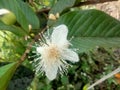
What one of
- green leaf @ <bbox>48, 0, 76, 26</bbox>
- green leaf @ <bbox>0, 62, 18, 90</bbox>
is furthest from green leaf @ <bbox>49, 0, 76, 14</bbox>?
green leaf @ <bbox>0, 62, 18, 90</bbox>

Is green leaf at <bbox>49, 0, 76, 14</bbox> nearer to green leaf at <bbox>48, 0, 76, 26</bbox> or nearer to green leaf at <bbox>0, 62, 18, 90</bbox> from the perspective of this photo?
green leaf at <bbox>48, 0, 76, 26</bbox>

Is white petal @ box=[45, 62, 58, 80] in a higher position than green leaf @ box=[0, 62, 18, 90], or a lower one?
lower

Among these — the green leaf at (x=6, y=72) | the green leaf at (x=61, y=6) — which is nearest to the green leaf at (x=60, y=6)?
the green leaf at (x=61, y=6)

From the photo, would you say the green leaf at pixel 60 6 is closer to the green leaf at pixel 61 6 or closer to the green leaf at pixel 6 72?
the green leaf at pixel 61 6

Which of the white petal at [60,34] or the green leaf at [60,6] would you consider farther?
the green leaf at [60,6]

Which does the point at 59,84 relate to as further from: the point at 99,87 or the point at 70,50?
the point at 70,50

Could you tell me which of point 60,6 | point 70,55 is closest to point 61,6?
point 60,6

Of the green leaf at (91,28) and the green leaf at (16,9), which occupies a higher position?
the green leaf at (16,9)
